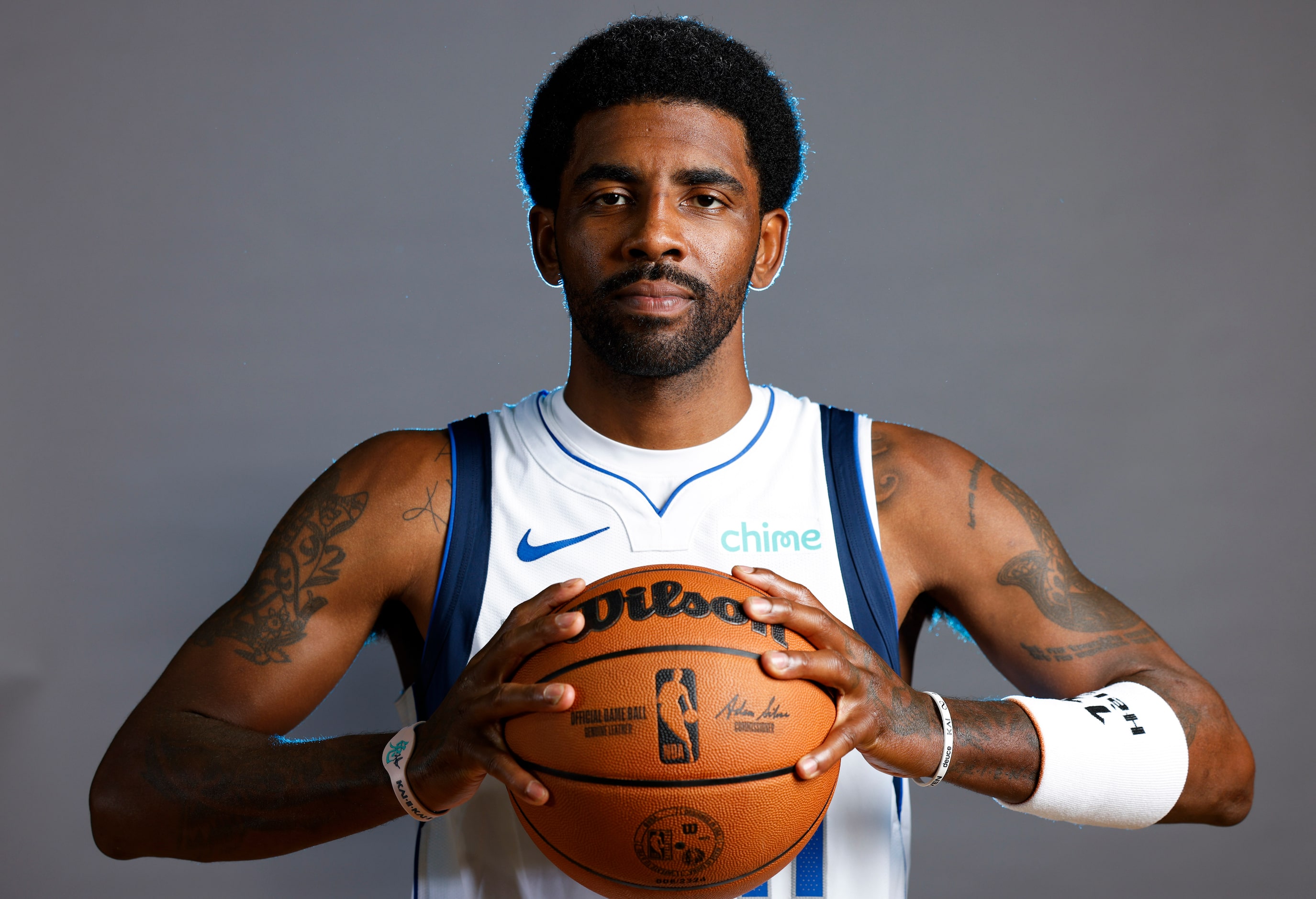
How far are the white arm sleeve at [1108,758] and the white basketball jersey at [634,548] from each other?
305 mm

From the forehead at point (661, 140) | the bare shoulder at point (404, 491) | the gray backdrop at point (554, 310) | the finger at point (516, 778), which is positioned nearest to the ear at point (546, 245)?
the forehead at point (661, 140)

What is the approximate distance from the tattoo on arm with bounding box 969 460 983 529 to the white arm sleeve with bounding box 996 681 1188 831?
363 millimetres

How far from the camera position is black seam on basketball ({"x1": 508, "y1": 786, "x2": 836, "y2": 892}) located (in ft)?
4.93

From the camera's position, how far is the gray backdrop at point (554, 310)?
3.06 m

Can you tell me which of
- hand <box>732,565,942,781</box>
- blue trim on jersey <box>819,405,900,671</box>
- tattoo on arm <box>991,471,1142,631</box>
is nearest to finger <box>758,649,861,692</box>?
hand <box>732,565,942,781</box>

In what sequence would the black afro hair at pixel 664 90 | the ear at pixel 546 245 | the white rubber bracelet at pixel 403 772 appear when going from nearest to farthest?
the white rubber bracelet at pixel 403 772
the black afro hair at pixel 664 90
the ear at pixel 546 245

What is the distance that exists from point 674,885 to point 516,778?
250mm

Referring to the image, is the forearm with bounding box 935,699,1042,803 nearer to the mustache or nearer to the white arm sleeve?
the white arm sleeve

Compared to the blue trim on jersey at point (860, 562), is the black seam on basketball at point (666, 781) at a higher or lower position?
lower

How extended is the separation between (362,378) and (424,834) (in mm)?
1431

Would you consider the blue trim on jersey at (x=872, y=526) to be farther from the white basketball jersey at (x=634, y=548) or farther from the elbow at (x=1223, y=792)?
the elbow at (x=1223, y=792)

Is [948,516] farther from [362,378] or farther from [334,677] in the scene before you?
[362,378]

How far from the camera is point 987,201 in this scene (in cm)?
322

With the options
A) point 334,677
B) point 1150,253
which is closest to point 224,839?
point 334,677
